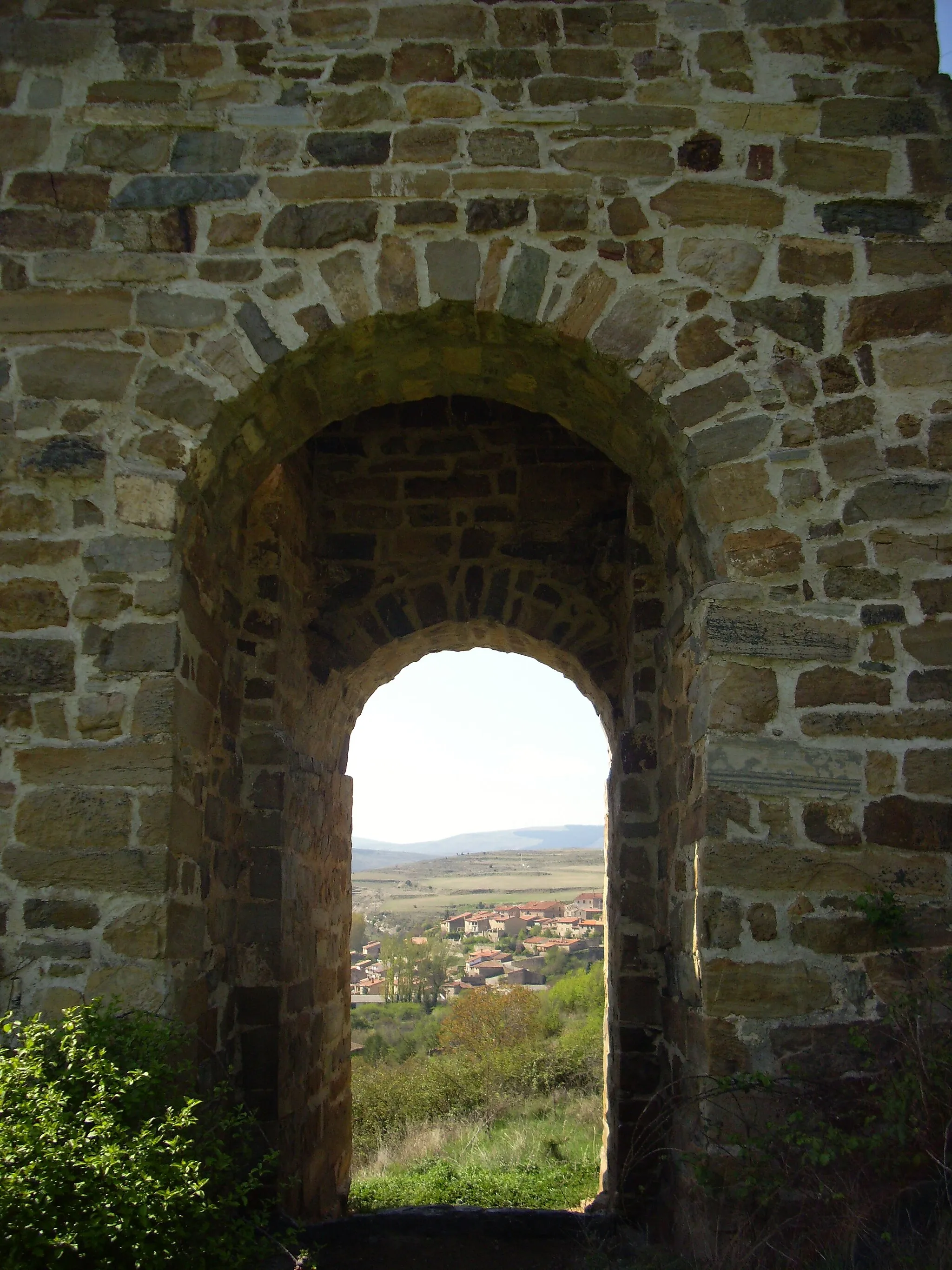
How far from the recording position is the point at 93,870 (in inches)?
132

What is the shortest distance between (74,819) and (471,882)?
4948 cm

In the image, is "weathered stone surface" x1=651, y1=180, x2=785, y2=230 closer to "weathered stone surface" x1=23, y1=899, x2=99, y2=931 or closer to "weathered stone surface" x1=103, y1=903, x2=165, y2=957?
"weathered stone surface" x1=103, y1=903, x2=165, y2=957

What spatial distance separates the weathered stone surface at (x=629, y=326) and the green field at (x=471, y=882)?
31.1 m

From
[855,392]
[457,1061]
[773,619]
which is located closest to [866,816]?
[773,619]

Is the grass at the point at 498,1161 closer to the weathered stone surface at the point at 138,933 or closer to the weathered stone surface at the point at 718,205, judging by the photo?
the weathered stone surface at the point at 138,933

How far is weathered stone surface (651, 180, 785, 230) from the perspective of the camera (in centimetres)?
375

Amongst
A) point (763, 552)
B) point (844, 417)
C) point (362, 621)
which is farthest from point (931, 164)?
point (362, 621)

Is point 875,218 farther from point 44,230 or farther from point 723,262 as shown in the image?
point 44,230

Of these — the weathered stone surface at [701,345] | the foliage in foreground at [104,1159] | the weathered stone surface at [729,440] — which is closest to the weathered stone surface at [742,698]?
the weathered stone surface at [729,440]

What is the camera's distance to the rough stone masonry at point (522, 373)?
334 cm

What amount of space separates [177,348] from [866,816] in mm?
2752

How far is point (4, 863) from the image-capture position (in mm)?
3363

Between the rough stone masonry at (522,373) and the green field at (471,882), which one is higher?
the rough stone masonry at (522,373)

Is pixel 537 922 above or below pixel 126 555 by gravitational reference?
below
